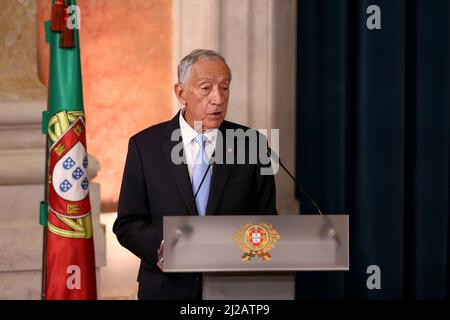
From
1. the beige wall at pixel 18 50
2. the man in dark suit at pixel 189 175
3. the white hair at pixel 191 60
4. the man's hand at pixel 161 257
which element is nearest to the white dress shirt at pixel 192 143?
the man in dark suit at pixel 189 175

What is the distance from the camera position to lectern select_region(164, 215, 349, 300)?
86.8 inches

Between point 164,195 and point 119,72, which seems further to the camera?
point 119,72

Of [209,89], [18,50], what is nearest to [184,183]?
[209,89]

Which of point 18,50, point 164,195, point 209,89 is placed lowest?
point 164,195

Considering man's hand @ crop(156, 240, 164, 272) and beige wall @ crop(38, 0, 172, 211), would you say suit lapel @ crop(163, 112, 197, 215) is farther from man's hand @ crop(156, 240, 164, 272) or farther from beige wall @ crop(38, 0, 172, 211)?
beige wall @ crop(38, 0, 172, 211)

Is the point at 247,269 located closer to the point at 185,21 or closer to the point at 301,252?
the point at 301,252

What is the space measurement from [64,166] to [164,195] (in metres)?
0.66

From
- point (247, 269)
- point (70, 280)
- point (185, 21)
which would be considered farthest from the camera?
point (185, 21)

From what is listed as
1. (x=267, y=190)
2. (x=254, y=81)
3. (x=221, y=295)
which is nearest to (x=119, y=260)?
(x=254, y=81)

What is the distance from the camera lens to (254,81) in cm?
380

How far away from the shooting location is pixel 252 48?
12.4 ft

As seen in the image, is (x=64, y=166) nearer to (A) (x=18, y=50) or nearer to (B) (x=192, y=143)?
(B) (x=192, y=143)

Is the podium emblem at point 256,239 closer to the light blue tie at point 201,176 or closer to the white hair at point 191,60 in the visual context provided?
the light blue tie at point 201,176

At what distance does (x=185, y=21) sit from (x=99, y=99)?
55cm
